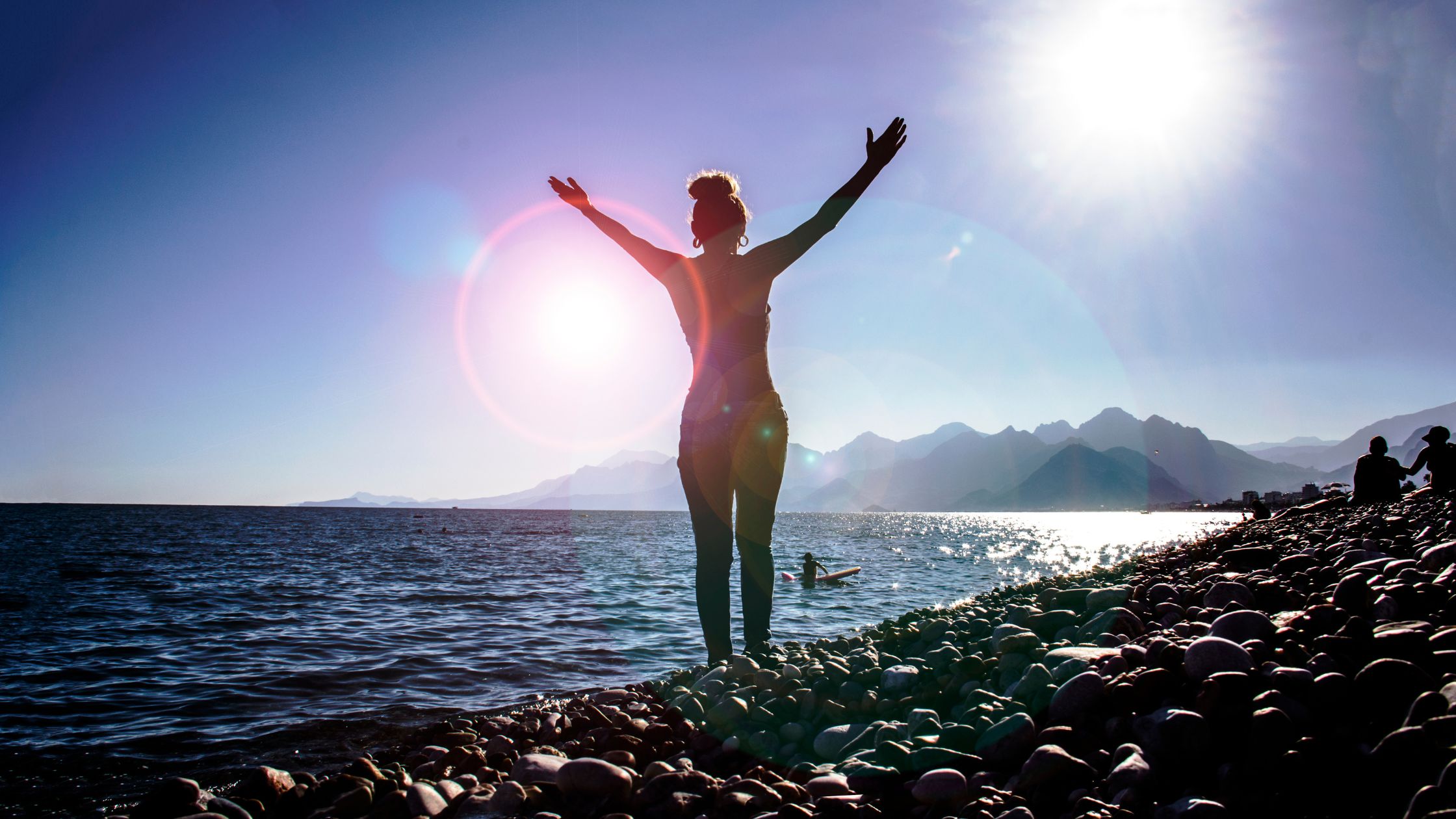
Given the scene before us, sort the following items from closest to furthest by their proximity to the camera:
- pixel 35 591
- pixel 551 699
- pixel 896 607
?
pixel 551 699 < pixel 896 607 < pixel 35 591

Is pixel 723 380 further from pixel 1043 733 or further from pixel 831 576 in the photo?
pixel 831 576

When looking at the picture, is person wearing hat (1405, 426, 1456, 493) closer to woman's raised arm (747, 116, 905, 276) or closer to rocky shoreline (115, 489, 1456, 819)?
rocky shoreline (115, 489, 1456, 819)

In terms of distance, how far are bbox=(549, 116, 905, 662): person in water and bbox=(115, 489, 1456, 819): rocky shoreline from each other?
1.02 m

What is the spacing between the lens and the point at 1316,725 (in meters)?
2.12

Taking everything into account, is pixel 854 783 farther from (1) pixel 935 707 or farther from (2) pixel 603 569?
(2) pixel 603 569

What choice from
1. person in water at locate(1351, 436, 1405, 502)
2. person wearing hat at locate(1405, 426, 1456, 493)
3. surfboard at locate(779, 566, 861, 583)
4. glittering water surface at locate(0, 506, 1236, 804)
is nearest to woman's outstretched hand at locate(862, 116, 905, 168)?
glittering water surface at locate(0, 506, 1236, 804)

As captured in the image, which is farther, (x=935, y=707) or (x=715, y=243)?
(x=715, y=243)

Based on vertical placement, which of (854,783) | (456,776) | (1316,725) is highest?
(1316,725)

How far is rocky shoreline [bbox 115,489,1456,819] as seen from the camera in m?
1.95

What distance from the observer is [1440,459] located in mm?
12773

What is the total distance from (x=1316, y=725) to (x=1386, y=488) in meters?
20.6

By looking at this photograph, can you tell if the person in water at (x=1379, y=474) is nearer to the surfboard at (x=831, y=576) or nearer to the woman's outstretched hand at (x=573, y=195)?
the surfboard at (x=831, y=576)

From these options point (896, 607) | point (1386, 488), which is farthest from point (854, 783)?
point (1386, 488)

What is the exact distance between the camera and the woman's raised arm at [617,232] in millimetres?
4828
